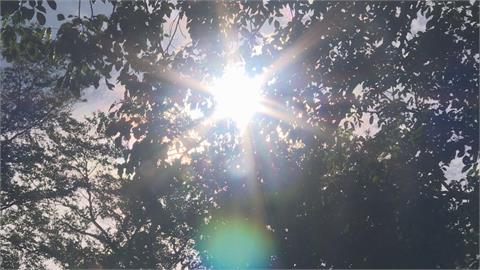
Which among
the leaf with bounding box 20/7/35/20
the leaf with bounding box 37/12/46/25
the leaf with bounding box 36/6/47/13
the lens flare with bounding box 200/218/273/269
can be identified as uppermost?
the lens flare with bounding box 200/218/273/269

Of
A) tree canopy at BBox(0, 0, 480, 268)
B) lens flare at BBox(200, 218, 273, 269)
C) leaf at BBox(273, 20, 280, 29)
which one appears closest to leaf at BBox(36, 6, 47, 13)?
tree canopy at BBox(0, 0, 480, 268)

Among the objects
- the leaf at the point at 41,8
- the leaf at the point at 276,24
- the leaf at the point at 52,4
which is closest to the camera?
the leaf at the point at 52,4

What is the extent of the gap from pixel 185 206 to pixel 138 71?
66.8ft

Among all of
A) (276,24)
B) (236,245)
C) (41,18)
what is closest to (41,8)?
(41,18)

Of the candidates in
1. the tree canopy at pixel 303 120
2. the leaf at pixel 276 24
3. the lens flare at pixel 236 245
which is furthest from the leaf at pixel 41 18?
the lens flare at pixel 236 245

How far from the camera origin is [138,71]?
5.16 metres

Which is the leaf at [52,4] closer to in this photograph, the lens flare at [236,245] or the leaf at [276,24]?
the leaf at [276,24]

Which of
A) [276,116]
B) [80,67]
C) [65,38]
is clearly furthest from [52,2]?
[276,116]

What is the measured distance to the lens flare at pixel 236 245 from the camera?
9.99m

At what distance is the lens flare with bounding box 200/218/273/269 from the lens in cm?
999

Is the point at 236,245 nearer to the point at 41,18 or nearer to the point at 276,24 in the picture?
the point at 276,24

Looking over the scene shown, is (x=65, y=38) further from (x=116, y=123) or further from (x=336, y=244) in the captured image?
(x=336, y=244)

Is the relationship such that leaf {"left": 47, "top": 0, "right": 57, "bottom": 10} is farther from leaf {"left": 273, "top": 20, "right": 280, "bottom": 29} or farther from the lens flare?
the lens flare

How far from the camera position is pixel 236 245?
11258mm
